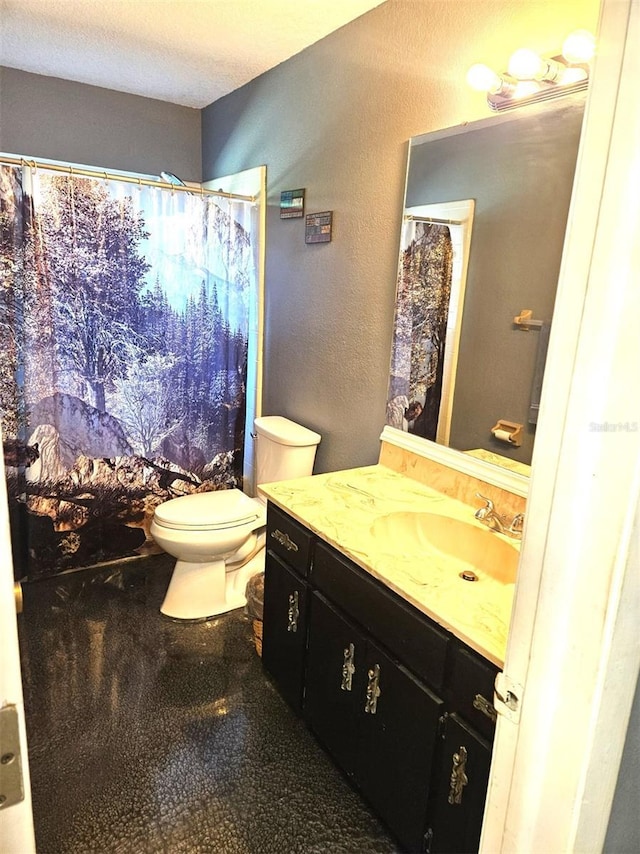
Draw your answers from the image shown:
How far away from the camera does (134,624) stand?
2.45 metres

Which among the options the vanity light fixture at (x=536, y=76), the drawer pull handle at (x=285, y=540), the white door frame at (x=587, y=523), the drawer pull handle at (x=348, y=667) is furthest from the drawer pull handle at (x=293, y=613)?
the vanity light fixture at (x=536, y=76)

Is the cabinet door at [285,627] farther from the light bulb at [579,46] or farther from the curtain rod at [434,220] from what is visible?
the light bulb at [579,46]

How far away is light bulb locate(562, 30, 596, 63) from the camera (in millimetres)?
1376

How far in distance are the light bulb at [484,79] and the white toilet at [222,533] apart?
4.78 ft

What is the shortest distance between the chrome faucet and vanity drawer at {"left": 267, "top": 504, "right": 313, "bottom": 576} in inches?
20.6

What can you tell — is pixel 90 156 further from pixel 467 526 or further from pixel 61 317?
pixel 467 526

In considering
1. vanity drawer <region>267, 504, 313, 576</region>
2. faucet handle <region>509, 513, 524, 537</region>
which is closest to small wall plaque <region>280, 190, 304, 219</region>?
vanity drawer <region>267, 504, 313, 576</region>

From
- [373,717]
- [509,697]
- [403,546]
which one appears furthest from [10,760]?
[403,546]

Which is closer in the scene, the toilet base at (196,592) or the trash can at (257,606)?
the trash can at (257,606)

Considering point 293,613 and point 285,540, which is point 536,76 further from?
point 293,613

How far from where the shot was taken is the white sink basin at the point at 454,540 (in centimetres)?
158

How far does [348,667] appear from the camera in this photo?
1.57 metres

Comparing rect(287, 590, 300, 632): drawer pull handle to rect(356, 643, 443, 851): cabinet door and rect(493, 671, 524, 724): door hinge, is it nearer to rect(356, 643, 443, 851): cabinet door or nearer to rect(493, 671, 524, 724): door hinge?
rect(356, 643, 443, 851): cabinet door

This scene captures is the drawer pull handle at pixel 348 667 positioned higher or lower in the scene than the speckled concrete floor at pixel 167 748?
higher
